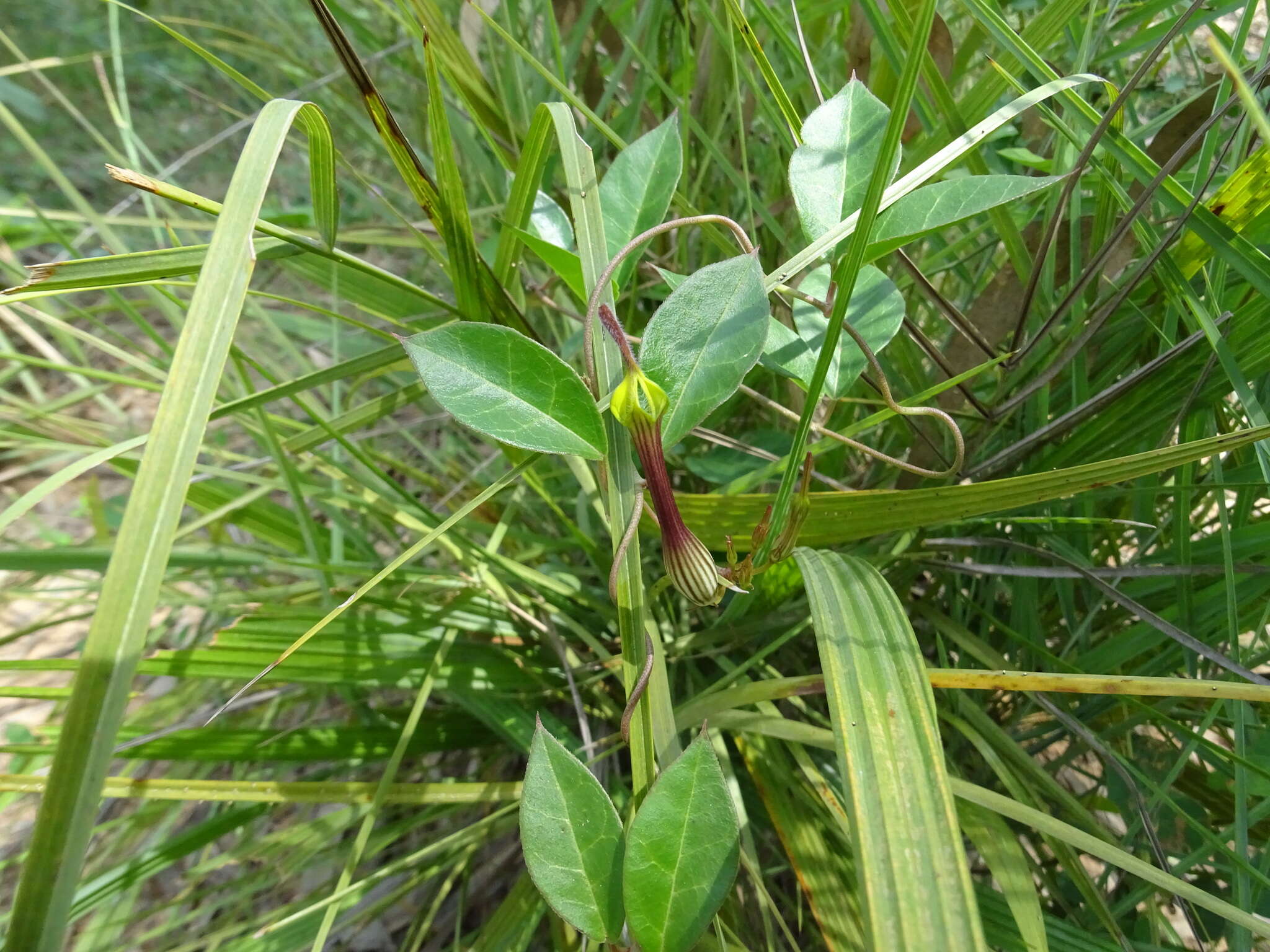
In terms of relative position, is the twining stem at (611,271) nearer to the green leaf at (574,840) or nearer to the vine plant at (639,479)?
the vine plant at (639,479)

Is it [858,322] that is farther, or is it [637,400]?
[858,322]

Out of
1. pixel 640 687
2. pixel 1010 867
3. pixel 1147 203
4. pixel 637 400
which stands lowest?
pixel 1010 867

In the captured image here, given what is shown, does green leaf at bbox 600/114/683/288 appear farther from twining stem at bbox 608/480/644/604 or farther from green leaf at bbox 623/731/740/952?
green leaf at bbox 623/731/740/952

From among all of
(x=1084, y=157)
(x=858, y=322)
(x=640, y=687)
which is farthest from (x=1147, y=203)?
(x=640, y=687)

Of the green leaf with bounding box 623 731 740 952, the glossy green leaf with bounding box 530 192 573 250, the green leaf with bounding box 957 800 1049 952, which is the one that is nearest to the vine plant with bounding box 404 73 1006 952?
the green leaf with bounding box 623 731 740 952

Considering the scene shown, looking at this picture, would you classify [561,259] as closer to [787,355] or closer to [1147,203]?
[787,355]

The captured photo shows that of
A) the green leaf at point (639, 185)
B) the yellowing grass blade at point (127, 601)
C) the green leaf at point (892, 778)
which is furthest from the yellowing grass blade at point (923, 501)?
the yellowing grass blade at point (127, 601)

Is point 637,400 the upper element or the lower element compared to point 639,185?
lower
